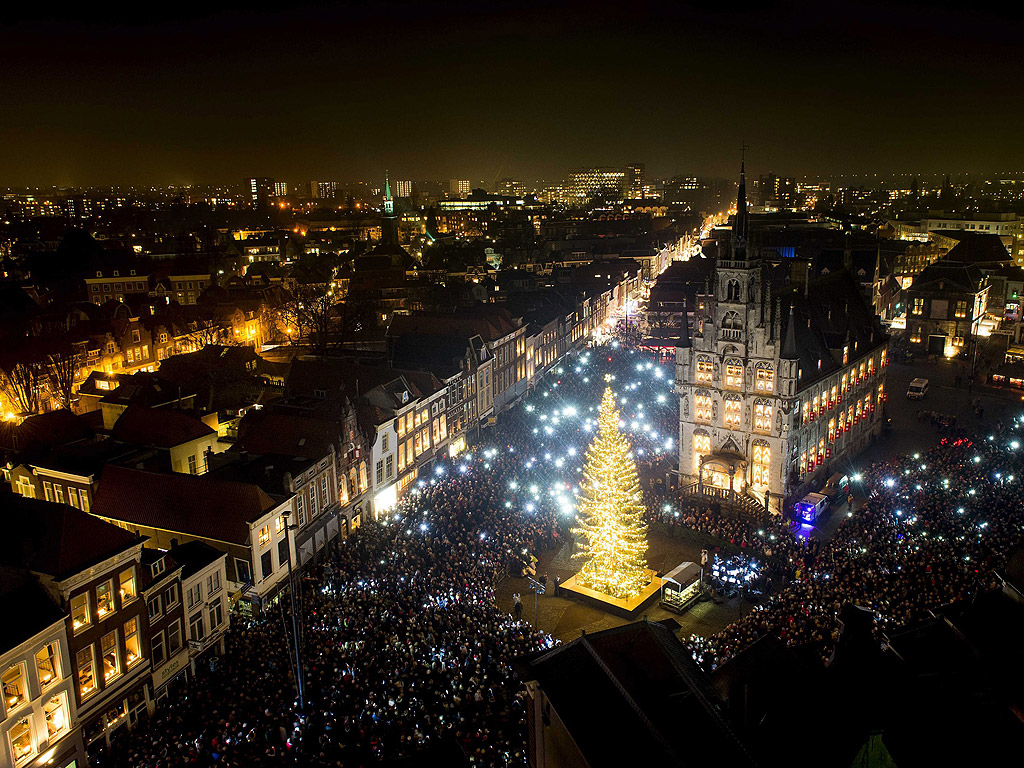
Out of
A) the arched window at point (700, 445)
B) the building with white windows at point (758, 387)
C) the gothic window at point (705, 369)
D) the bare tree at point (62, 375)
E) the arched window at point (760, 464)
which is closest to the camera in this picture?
the building with white windows at point (758, 387)

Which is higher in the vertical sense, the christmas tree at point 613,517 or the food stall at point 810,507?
the christmas tree at point 613,517

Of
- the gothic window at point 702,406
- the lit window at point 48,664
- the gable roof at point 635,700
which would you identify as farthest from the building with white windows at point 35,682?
the gothic window at point 702,406

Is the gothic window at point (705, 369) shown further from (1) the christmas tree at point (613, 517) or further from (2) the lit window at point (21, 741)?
(2) the lit window at point (21, 741)

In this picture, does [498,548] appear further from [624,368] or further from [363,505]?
[624,368]

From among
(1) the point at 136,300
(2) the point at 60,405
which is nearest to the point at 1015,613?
(2) the point at 60,405

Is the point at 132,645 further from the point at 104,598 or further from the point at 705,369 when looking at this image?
the point at 705,369

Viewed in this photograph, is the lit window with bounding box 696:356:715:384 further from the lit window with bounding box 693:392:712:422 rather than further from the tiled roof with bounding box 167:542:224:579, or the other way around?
the tiled roof with bounding box 167:542:224:579

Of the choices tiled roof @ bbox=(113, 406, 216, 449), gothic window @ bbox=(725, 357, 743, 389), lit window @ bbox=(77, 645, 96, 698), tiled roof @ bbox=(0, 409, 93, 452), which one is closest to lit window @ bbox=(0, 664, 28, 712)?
lit window @ bbox=(77, 645, 96, 698)
